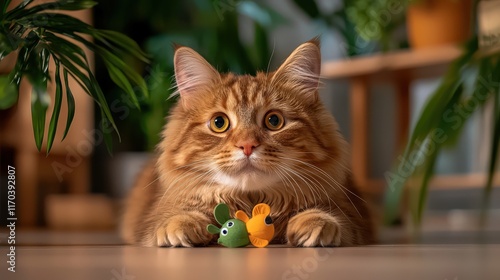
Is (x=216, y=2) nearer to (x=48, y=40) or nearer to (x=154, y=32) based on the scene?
(x=48, y=40)

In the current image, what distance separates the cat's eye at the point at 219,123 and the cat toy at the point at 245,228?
0.47ft

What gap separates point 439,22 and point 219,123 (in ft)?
6.42

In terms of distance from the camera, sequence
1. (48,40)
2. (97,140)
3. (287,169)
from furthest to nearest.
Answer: (97,140) → (287,169) → (48,40)

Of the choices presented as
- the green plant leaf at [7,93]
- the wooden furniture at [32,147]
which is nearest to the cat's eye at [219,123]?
the green plant leaf at [7,93]

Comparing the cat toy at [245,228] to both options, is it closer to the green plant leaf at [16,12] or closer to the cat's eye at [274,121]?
the cat's eye at [274,121]

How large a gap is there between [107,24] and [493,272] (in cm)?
271

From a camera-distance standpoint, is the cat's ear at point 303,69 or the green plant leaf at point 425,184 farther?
the green plant leaf at point 425,184

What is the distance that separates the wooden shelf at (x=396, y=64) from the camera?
2.92 m

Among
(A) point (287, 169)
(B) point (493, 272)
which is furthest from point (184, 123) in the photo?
(B) point (493, 272)

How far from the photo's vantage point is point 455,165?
369 centimetres

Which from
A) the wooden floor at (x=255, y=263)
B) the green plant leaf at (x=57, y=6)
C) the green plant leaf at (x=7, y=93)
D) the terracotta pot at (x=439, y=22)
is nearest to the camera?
the wooden floor at (x=255, y=263)

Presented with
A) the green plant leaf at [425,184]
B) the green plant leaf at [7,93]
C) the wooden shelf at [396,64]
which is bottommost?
the green plant leaf at [425,184]

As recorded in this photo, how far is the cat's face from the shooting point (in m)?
1.21

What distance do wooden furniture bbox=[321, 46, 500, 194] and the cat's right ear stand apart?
1.81 m
